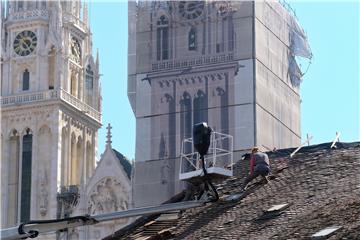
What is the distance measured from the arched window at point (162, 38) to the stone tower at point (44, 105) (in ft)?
46.2

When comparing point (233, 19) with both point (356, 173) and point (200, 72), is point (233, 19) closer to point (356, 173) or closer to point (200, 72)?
point (200, 72)

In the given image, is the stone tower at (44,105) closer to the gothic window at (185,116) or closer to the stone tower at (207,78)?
the stone tower at (207,78)

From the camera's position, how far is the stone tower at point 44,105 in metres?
75.6

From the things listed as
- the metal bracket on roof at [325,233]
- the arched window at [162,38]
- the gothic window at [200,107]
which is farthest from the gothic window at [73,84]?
the metal bracket on roof at [325,233]

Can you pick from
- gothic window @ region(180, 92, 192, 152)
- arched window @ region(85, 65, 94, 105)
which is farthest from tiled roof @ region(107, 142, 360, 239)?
arched window @ region(85, 65, 94, 105)

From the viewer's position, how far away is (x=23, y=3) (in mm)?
82688

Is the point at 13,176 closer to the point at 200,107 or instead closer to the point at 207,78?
the point at 200,107

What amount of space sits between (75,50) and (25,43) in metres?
3.70

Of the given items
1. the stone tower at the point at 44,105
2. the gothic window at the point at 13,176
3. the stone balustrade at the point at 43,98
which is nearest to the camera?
the stone tower at the point at 44,105

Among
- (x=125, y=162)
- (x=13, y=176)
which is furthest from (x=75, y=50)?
(x=13, y=176)

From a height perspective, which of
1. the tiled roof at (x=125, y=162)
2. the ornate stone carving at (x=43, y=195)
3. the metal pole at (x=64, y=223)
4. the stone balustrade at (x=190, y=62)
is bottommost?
the ornate stone carving at (x=43, y=195)

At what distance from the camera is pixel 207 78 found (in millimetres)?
62188

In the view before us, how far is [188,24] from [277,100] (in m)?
6.55

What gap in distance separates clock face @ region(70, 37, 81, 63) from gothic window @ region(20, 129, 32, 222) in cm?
810
